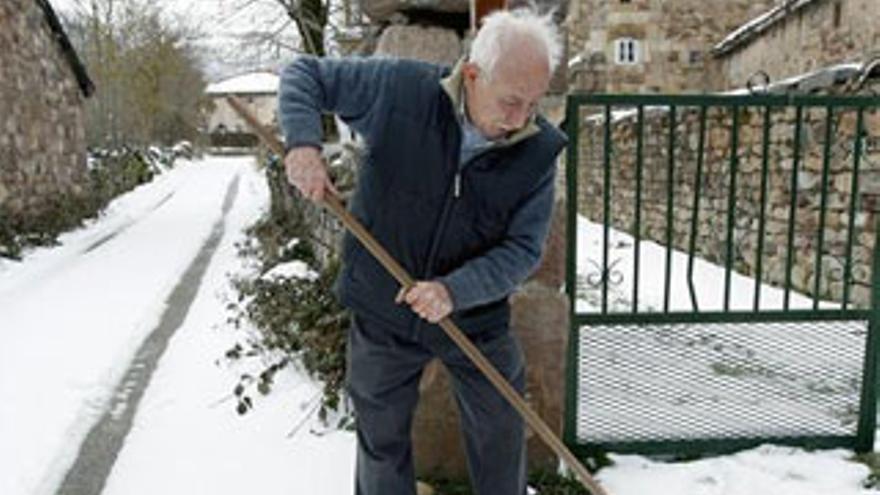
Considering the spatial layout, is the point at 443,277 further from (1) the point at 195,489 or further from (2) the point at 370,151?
(1) the point at 195,489

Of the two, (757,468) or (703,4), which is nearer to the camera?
(757,468)

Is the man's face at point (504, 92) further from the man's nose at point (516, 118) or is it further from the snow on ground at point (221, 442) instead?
the snow on ground at point (221, 442)

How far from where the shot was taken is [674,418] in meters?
3.47

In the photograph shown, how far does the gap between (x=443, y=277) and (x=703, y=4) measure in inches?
519

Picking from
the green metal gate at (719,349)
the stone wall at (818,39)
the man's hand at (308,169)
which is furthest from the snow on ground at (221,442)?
the stone wall at (818,39)

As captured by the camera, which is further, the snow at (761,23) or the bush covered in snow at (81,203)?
the snow at (761,23)

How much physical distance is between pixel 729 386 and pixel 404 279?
198cm

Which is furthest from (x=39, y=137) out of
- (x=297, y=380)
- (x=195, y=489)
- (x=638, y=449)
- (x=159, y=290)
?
(x=638, y=449)

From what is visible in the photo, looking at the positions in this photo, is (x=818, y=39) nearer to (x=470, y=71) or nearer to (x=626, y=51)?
(x=626, y=51)

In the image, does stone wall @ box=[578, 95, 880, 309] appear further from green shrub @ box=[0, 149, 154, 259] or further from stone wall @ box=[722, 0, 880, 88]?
green shrub @ box=[0, 149, 154, 259]

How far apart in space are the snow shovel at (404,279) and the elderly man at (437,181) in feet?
0.16

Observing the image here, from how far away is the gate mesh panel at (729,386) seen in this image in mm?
3432

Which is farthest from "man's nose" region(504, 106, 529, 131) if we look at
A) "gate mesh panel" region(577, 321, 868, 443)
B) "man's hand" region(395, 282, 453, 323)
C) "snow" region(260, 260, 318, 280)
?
"snow" region(260, 260, 318, 280)

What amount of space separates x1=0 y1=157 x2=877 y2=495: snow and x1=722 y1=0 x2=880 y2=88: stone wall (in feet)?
9.88
